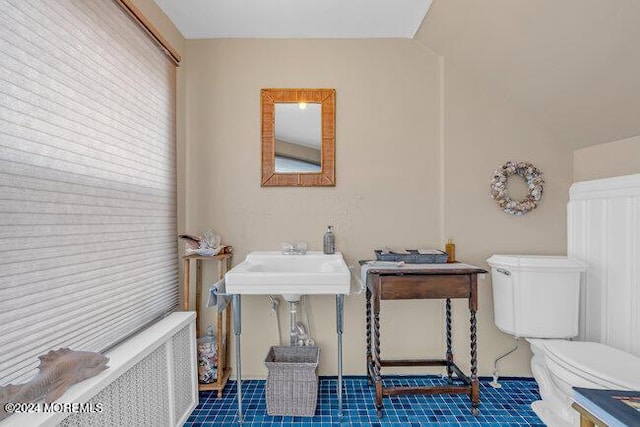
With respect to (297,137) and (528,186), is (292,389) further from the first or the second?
(528,186)

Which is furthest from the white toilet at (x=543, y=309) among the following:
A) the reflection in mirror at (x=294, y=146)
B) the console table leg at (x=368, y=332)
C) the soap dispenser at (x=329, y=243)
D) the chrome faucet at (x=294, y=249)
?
the reflection in mirror at (x=294, y=146)

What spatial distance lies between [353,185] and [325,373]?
4.30 feet

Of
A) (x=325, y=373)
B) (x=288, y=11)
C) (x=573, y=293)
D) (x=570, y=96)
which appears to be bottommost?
(x=325, y=373)

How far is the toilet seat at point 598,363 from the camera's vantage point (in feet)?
4.40

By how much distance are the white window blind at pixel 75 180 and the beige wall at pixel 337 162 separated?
0.40 metres

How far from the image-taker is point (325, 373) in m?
2.23

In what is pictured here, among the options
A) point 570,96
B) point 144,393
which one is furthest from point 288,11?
point 144,393

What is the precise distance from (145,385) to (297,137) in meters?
1.63

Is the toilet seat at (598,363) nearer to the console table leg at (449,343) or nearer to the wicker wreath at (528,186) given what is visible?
the console table leg at (449,343)

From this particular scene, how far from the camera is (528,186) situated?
2.19 m

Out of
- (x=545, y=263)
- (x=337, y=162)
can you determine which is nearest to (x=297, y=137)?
(x=337, y=162)

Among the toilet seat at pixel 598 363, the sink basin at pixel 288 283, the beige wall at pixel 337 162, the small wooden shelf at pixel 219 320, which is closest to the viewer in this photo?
the toilet seat at pixel 598 363

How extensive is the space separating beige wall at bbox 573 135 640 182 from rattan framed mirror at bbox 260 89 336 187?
1630 mm

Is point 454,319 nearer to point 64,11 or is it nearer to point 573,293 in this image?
point 573,293
